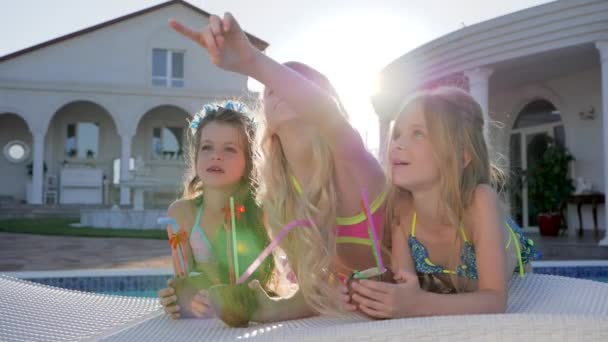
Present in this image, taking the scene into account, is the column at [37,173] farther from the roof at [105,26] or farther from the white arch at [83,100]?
the roof at [105,26]

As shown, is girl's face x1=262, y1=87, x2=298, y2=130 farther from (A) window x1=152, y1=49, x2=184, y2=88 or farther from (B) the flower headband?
(A) window x1=152, y1=49, x2=184, y2=88

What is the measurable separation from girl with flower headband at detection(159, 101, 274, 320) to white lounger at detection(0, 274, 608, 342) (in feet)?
0.93

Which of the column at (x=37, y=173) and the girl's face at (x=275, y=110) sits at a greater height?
the column at (x=37, y=173)

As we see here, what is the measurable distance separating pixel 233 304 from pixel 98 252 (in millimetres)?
6448

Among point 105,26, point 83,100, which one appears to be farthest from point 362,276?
point 105,26

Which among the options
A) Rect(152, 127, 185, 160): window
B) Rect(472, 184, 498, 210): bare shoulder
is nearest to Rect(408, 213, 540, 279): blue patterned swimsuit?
Rect(472, 184, 498, 210): bare shoulder

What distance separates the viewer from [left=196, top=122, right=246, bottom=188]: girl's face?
208cm

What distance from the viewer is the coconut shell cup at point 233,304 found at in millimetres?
1618

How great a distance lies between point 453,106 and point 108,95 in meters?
18.7

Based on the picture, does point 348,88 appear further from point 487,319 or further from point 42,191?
point 42,191

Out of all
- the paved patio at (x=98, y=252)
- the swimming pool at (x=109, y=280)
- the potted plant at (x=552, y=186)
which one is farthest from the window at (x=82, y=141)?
the swimming pool at (x=109, y=280)

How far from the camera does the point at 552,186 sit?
32.3 ft

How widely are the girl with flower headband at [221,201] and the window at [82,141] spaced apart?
1925 cm

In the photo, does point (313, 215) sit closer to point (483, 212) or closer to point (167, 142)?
point (483, 212)
